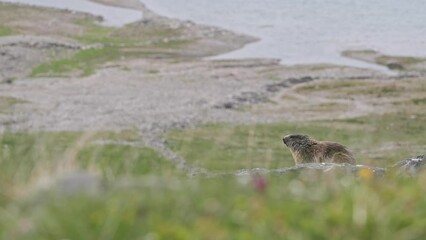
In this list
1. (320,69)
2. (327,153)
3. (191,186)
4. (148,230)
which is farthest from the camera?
(320,69)

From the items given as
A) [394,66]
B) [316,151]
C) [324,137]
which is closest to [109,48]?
[394,66]

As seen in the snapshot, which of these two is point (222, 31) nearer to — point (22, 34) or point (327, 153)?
point (22, 34)

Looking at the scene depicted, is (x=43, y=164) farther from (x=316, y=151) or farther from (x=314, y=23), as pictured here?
(x=314, y=23)

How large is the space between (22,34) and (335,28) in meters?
34.2

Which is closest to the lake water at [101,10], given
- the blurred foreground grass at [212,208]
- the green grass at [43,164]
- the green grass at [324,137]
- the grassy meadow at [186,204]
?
the green grass at [324,137]

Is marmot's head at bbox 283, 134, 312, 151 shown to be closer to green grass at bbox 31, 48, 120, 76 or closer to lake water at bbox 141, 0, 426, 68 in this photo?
green grass at bbox 31, 48, 120, 76

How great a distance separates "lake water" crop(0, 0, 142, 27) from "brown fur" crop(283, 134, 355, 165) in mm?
84564

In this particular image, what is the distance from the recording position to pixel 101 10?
11388 centimetres

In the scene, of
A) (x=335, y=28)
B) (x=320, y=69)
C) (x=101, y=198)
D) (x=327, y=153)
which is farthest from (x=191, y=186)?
(x=335, y=28)

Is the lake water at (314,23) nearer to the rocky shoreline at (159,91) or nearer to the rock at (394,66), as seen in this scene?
the rock at (394,66)

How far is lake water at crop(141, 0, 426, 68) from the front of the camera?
85.4m

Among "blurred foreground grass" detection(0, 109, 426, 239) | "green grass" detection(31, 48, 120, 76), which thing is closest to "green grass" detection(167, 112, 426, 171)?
"green grass" detection(31, 48, 120, 76)

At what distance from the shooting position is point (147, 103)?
59.9m

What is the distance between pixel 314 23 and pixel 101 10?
93.8ft
